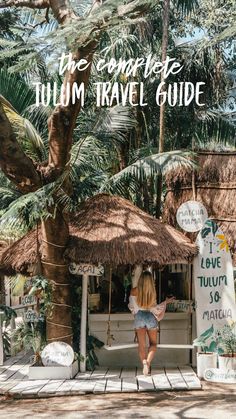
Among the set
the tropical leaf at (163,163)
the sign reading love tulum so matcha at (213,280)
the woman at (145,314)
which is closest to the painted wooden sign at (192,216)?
the sign reading love tulum so matcha at (213,280)

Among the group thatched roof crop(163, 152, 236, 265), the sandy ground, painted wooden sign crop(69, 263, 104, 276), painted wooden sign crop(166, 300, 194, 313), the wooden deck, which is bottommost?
the sandy ground

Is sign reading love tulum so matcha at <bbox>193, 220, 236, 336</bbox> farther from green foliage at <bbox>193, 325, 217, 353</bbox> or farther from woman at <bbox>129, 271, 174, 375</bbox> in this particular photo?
woman at <bbox>129, 271, 174, 375</bbox>

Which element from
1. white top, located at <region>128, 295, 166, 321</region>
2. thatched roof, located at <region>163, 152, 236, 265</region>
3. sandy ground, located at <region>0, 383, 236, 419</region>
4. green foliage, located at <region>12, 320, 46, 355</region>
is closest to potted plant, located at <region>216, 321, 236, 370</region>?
sandy ground, located at <region>0, 383, 236, 419</region>

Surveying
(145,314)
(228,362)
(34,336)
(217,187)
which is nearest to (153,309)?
(145,314)

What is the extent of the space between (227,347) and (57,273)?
2461 millimetres

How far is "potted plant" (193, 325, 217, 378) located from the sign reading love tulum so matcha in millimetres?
120

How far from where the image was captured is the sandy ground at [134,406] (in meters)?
6.66

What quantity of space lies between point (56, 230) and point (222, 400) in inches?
119

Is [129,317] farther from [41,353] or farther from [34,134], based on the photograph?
[34,134]

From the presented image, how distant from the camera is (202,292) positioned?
8914 millimetres

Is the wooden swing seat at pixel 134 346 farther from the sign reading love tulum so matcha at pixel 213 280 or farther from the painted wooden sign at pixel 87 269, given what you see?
the painted wooden sign at pixel 87 269

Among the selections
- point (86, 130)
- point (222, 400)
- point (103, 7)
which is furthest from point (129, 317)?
point (103, 7)

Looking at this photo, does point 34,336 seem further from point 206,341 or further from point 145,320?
point 206,341

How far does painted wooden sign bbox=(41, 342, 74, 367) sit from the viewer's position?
27.3 ft
